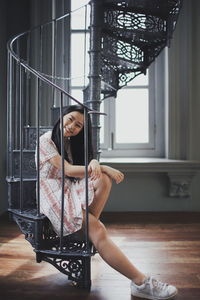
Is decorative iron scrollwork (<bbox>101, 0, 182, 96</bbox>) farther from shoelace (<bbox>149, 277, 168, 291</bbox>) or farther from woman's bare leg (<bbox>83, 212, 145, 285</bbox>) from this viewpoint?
shoelace (<bbox>149, 277, 168, 291</bbox>)

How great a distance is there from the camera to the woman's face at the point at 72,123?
1801mm

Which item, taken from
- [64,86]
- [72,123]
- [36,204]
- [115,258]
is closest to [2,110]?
[64,86]

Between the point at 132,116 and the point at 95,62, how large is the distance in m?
1.51

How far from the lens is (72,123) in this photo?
5.92 ft

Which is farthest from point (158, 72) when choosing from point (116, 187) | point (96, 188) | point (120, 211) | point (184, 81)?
point (96, 188)

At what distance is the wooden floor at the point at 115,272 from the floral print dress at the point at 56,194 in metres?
0.32

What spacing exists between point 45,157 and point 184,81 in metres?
2.48

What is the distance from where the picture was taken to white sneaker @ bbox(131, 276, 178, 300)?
5.29ft

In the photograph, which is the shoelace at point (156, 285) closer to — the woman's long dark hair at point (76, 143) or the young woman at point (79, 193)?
the young woman at point (79, 193)

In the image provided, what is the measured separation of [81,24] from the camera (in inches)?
159

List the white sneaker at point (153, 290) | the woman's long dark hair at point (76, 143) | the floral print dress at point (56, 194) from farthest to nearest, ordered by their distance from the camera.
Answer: the woman's long dark hair at point (76, 143)
the floral print dress at point (56, 194)
the white sneaker at point (153, 290)

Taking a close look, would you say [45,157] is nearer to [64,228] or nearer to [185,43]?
[64,228]

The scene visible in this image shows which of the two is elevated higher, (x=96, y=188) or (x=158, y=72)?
(x=158, y=72)

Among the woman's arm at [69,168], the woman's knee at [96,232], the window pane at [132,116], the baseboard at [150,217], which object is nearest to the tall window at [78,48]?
the window pane at [132,116]
